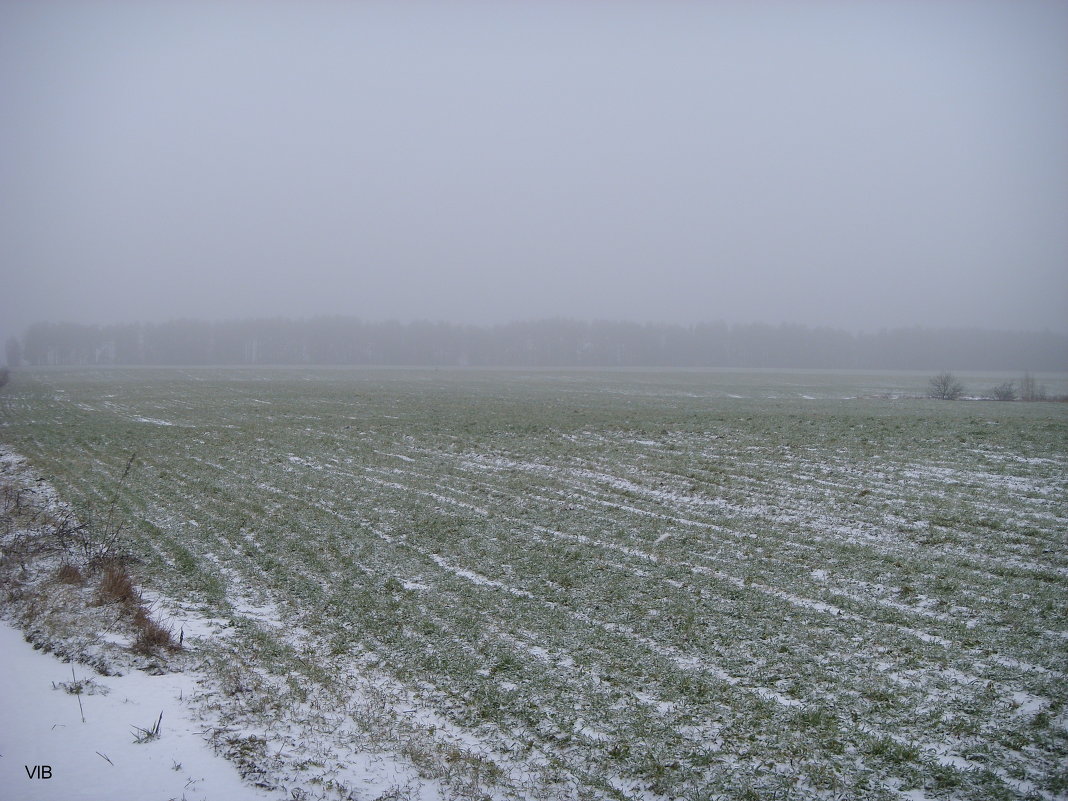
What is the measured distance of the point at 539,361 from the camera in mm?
187250

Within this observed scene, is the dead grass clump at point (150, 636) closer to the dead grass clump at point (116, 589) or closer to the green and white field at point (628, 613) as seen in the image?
the green and white field at point (628, 613)

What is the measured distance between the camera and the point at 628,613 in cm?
982

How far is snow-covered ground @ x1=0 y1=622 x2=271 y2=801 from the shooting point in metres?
5.90

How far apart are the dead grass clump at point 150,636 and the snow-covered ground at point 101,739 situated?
587mm

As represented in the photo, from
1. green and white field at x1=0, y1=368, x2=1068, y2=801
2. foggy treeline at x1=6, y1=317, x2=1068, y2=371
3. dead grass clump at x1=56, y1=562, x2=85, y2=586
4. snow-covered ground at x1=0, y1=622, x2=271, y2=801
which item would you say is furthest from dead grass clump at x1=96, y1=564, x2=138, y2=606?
foggy treeline at x1=6, y1=317, x2=1068, y2=371

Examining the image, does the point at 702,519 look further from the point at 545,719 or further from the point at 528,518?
the point at 545,719

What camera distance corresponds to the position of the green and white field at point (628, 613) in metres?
6.31

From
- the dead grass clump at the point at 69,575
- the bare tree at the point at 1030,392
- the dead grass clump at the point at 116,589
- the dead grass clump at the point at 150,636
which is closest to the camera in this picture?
the dead grass clump at the point at 150,636

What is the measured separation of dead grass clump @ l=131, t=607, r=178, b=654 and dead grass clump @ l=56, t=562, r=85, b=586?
8.10 ft

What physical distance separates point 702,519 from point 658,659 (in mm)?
6977

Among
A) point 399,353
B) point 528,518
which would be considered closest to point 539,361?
point 399,353

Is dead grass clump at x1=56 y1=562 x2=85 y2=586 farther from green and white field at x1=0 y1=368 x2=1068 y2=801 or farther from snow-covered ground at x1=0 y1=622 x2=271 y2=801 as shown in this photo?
snow-covered ground at x1=0 y1=622 x2=271 y2=801

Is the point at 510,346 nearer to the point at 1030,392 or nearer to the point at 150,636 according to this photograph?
the point at 1030,392

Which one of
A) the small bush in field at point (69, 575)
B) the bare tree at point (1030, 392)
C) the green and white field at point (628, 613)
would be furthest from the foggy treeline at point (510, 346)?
the small bush in field at point (69, 575)
